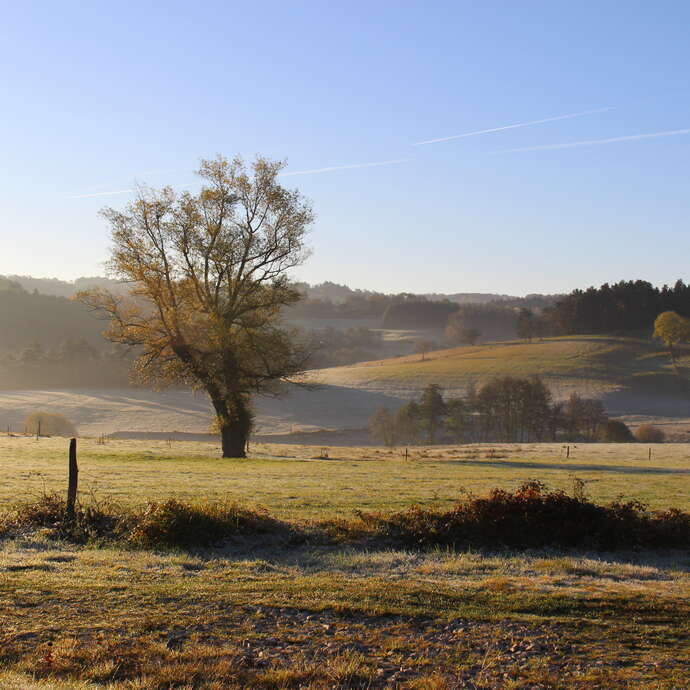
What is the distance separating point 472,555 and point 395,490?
8879mm

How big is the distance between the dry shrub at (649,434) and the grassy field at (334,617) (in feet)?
236

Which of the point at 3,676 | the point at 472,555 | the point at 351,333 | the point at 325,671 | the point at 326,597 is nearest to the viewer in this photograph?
the point at 3,676

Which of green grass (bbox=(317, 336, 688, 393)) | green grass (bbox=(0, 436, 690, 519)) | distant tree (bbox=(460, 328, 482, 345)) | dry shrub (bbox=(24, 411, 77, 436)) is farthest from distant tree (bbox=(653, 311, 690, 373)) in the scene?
dry shrub (bbox=(24, 411, 77, 436))

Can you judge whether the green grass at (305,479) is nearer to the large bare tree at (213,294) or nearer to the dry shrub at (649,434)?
the large bare tree at (213,294)

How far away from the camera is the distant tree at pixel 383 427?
87000 mm

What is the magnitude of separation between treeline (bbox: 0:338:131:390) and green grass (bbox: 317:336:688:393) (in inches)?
1340

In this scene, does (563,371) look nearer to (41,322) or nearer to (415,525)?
(415,525)

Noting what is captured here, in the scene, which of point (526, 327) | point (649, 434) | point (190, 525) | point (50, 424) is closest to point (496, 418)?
point (649, 434)

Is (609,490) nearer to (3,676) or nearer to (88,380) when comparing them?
(3,676)

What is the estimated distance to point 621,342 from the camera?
130 meters

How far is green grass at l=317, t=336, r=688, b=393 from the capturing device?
110m

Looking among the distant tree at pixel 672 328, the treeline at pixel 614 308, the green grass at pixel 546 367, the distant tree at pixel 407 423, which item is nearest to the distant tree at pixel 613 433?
the distant tree at pixel 407 423

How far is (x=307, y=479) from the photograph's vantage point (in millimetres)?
25125

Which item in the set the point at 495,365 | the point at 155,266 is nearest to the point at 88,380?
the point at 495,365
